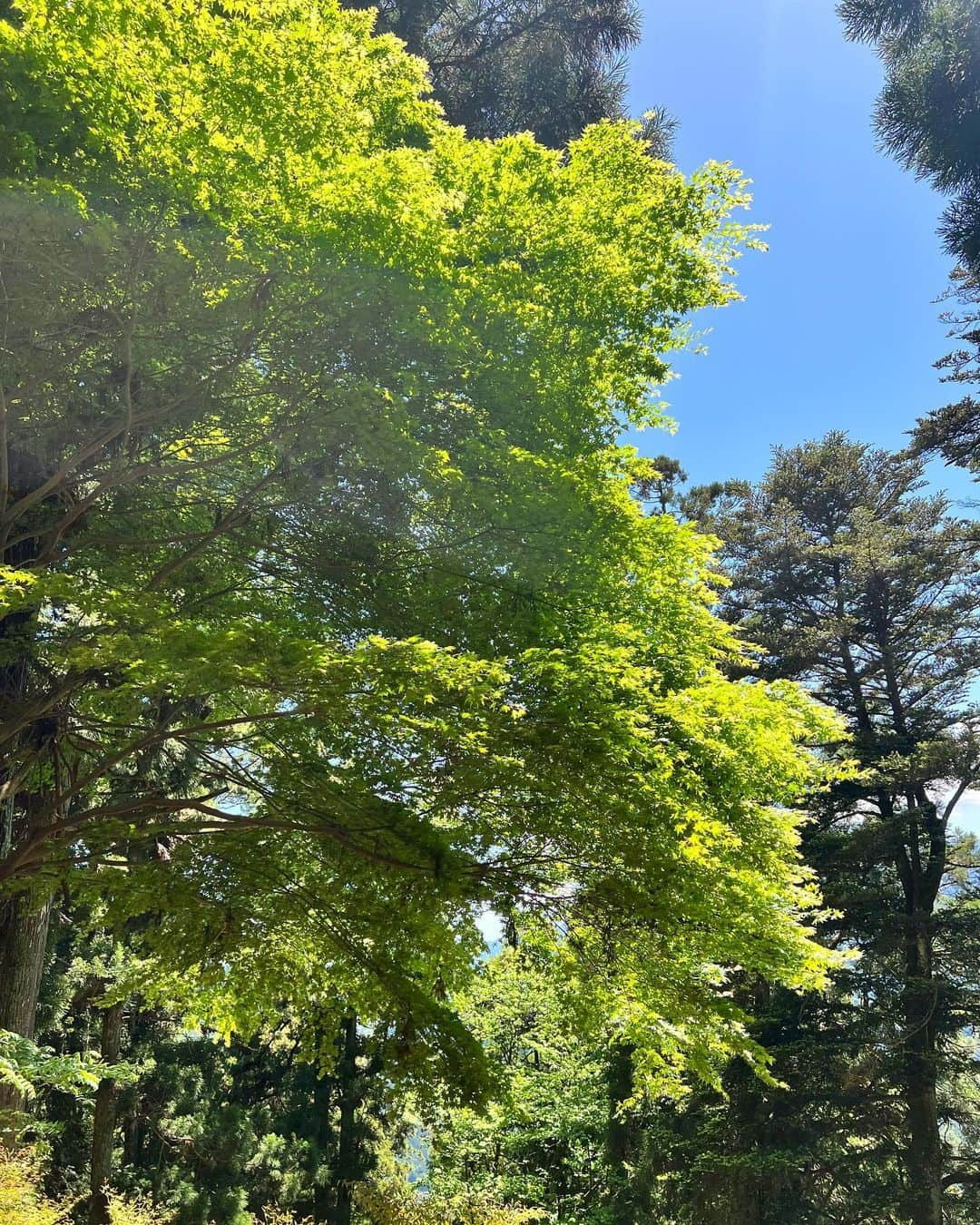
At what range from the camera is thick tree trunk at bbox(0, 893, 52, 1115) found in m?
6.99

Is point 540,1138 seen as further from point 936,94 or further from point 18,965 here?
point 936,94

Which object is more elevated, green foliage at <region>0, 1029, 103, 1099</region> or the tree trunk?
green foliage at <region>0, 1029, 103, 1099</region>

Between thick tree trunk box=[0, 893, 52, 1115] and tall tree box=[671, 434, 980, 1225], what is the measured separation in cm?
1067

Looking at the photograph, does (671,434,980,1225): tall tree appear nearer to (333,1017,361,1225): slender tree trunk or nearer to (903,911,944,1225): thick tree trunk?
(903,911,944,1225): thick tree trunk

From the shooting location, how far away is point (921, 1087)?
12.6 m

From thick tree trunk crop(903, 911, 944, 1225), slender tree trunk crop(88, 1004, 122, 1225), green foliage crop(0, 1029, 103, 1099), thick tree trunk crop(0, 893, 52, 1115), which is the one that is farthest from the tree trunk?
green foliage crop(0, 1029, 103, 1099)

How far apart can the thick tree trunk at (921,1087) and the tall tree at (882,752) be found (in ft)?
0.08

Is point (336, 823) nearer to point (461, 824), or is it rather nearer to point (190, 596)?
point (461, 824)

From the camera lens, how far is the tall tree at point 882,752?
12.8m

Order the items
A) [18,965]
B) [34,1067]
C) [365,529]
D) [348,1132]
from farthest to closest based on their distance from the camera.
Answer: [348,1132] → [18,965] → [365,529] → [34,1067]

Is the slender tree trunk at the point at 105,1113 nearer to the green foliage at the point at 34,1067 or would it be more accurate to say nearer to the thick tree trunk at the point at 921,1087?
the green foliage at the point at 34,1067

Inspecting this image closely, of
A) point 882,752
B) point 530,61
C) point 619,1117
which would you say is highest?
point 530,61

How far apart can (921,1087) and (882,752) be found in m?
5.33

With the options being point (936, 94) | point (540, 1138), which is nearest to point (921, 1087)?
point (540, 1138)
